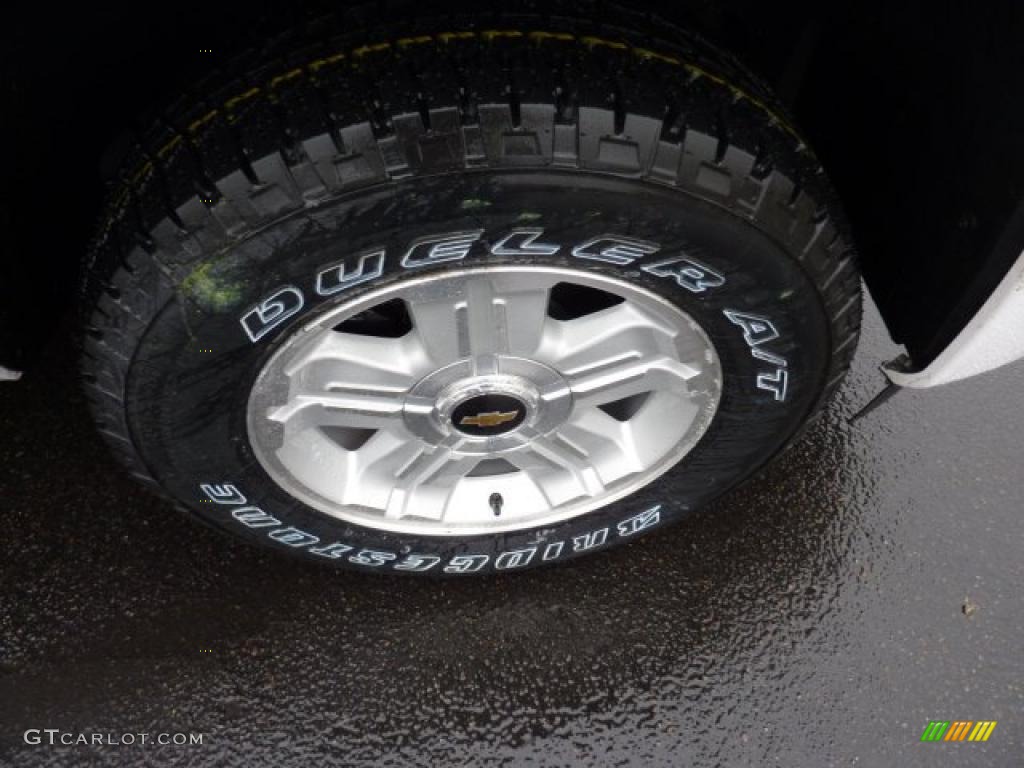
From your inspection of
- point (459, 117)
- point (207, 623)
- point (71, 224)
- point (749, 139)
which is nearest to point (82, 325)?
point (71, 224)

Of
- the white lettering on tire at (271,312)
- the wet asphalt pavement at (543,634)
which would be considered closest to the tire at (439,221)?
the white lettering on tire at (271,312)

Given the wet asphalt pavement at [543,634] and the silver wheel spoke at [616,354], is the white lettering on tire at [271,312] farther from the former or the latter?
the wet asphalt pavement at [543,634]

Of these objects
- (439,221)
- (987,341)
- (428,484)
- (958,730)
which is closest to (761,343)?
(987,341)

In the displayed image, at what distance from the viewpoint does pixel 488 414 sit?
6.03 ft

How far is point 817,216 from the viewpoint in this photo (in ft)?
5.01

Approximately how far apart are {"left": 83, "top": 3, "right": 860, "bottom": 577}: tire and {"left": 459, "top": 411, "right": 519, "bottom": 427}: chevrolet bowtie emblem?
2.9 inches

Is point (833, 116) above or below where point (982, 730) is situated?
above

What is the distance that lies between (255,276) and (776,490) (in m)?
1.46

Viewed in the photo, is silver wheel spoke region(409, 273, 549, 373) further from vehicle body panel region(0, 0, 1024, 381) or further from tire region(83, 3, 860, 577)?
vehicle body panel region(0, 0, 1024, 381)

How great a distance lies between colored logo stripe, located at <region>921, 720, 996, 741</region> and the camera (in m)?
1.99

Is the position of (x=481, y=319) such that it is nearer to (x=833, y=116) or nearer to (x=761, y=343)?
(x=761, y=343)

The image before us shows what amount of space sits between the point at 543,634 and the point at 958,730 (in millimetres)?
913

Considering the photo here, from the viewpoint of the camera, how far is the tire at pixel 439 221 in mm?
1358

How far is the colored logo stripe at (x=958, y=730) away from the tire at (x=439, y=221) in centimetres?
84
